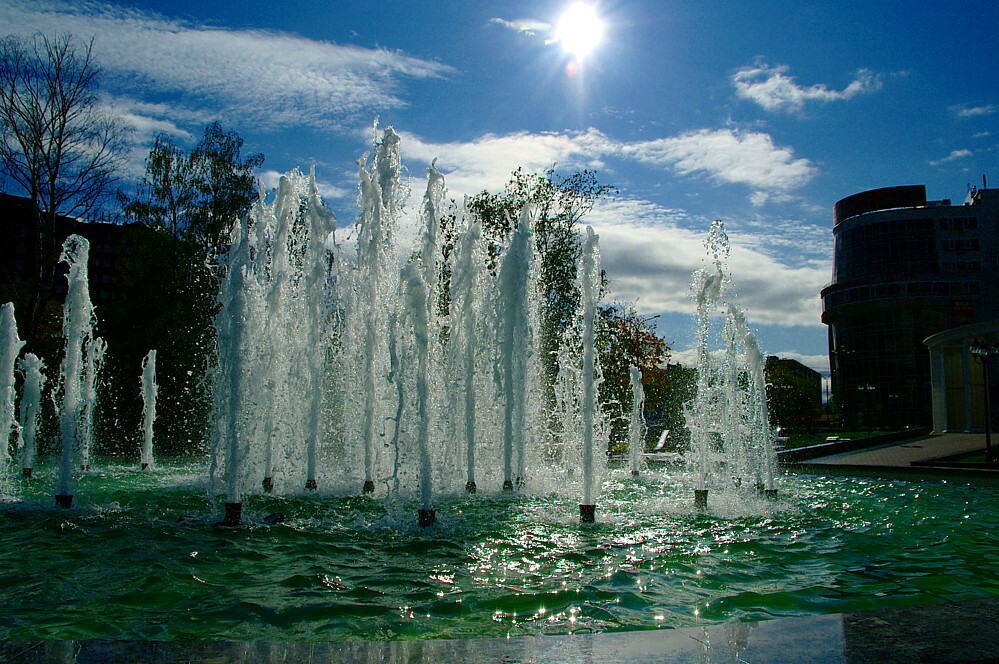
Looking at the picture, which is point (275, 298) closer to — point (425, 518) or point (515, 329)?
point (515, 329)

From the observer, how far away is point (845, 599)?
4.90 metres

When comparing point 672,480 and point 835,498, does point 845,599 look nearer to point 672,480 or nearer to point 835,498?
point 835,498

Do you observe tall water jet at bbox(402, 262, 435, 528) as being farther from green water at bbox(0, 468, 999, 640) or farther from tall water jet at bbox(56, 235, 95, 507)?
tall water jet at bbox(56, 235, 95, 507)

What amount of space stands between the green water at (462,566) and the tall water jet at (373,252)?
6.19 feet

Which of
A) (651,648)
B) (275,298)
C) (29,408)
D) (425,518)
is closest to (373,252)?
(275,298)

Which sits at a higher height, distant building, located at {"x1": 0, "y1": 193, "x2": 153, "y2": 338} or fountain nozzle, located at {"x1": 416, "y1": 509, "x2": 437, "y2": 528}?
distant building, located at {"x1": 0, "y1": 193, "x2": 153, "y2": 338}

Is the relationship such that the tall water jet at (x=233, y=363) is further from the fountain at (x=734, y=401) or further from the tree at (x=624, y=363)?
the tree at (x=624, y=363)

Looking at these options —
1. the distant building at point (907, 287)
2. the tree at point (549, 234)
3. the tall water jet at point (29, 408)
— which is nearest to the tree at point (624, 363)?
the tree at point (549, 234)

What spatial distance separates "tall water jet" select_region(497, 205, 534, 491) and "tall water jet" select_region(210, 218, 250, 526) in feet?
16.1

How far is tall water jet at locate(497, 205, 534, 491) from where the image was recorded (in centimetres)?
1164

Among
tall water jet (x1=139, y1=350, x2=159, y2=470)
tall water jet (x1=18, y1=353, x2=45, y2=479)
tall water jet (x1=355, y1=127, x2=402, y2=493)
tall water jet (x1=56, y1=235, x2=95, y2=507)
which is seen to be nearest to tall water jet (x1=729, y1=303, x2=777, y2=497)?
tall water jet (x1=355, y1=127, x2=402, y2=493)

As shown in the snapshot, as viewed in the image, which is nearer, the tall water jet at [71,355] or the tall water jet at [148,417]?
the tall water jet at [71,355]

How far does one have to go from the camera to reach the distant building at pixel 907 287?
6400 cm

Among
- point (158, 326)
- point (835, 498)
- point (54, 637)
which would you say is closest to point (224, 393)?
point (54, 637)
